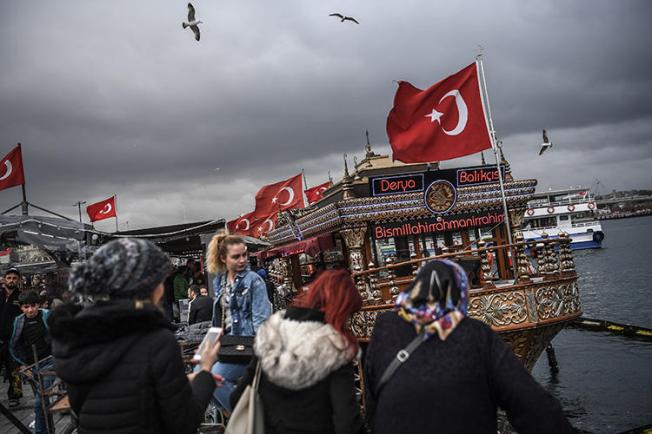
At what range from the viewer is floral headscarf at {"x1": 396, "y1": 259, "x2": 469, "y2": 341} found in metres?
2.36

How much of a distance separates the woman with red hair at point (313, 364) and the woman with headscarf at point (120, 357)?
1.85ft

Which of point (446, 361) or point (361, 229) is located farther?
point (361, 229)

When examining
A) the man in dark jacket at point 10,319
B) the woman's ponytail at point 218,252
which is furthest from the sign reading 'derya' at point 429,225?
the man in dark jacket at point 10,319

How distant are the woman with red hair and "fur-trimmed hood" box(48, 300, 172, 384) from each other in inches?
32.2

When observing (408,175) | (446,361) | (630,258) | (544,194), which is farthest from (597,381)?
(544,194)

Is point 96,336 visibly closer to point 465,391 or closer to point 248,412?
point 248,412

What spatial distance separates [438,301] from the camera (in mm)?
2393

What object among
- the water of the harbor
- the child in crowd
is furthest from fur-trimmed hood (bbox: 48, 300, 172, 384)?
the water of the harbor

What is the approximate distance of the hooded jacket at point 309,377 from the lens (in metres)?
2.59

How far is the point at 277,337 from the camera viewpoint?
2.73 m

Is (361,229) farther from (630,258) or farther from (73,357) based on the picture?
(630,258)

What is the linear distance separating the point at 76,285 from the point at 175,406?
2.60ft

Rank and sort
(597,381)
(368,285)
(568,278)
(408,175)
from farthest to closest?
(597,381) < (408,175) < (368,285) < (568,278)

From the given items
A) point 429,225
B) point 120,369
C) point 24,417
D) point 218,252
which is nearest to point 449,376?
point 120,369
